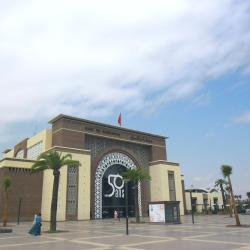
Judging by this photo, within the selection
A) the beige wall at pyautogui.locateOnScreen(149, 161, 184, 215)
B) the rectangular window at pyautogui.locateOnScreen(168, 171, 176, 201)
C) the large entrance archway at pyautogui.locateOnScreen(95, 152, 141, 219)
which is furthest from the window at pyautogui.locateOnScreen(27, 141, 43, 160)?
the rectangular window at pyautogui.locateOnScreen(168, 171, 176, 201)

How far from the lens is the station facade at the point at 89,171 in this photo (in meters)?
50.6

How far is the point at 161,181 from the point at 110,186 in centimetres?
1080

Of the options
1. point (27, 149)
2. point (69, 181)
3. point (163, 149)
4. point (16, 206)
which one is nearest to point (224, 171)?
point (69, 181)

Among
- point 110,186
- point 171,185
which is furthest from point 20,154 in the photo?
point 171,185

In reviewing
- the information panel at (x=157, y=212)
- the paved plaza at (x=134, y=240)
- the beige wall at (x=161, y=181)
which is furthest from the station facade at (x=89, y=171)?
the paved plaza at (x=134, y=240)

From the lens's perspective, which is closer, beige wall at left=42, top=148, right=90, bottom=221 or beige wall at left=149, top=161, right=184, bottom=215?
beige wall at left=42, top=148, right=90, bottom=221

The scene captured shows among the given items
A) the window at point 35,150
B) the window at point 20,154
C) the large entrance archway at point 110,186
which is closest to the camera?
the large entrance archway at point 110,186

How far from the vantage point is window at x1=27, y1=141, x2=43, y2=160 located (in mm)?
59041

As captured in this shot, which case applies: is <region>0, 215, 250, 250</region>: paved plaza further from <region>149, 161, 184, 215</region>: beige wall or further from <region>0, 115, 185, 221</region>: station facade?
<region>149, 161, 184, 215</region>: beige wall

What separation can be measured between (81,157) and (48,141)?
7076 millimetres

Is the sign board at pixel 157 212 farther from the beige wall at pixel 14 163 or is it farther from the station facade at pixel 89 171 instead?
the beige wall at pixel 14 163

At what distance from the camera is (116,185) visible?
60.8 metres

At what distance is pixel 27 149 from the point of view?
64.5 m

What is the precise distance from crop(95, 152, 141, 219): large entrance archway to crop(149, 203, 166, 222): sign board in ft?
65.4
